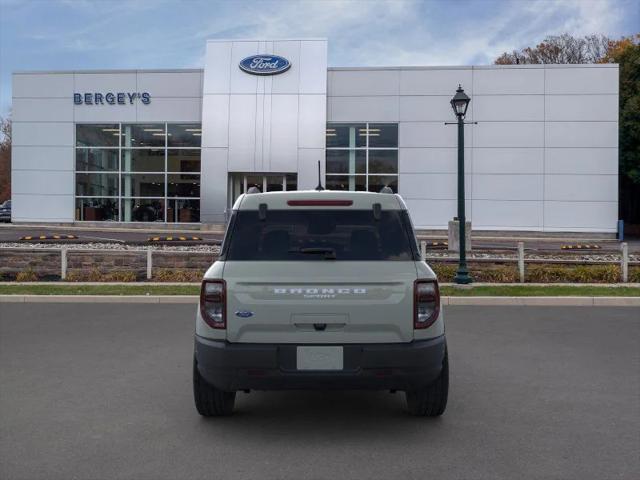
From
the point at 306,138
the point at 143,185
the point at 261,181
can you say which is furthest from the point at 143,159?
the point at 306,138

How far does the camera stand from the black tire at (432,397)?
462 cm

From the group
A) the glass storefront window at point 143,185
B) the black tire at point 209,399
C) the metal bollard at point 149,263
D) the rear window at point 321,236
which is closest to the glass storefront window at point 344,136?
the glass storefront window at point 143,185

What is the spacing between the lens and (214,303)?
166 inches

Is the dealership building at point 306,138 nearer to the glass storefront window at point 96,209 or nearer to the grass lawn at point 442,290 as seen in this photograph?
the glass storefront window at point 96,209

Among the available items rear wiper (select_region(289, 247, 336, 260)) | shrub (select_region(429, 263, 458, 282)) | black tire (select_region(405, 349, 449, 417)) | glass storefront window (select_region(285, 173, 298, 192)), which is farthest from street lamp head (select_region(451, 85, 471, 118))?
glass storefront window (select_region(285, 173, 298, 192))

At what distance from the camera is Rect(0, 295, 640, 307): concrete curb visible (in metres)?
11.3

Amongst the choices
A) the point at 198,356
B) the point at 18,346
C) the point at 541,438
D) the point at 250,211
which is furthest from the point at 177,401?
the point at 18,346

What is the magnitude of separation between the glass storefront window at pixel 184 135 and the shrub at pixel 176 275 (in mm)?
17121

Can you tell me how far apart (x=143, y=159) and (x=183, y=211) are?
3526 mm

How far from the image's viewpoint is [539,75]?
28.4m

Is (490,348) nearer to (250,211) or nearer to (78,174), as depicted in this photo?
(250,211)

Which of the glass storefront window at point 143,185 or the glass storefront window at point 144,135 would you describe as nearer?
the glass storefront window at point 144,135

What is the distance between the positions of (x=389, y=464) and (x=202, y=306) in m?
1.65

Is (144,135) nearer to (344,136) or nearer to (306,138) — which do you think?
(306,138)
